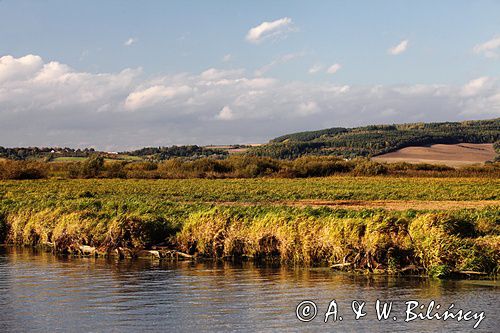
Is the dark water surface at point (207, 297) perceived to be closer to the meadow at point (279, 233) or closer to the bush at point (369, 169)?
the meadow at point (279, 233)

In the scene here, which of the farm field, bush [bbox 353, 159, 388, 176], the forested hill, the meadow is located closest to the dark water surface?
the meadow

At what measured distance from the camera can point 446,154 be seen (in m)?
136

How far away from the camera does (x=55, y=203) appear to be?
3216cm

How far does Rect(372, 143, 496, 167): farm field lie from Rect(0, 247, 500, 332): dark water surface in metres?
103

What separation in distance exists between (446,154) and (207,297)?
410 ft

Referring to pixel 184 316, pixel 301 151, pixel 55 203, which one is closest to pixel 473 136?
pixel 301 151

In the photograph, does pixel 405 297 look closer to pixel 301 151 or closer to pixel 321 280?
pixel 321 280

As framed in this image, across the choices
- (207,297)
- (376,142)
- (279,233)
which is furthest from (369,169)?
(207,297)

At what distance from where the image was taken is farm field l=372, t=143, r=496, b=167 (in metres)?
126

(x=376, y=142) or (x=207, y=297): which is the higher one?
(x=376, y=142)

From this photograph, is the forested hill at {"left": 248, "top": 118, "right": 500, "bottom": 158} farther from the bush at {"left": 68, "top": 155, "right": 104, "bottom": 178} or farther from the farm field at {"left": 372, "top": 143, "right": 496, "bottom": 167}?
the bush at {"left": 68, "top": 155, "right": 104, "bottom": 178}

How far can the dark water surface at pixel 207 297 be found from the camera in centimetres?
1464

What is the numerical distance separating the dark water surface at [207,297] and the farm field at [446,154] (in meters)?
103

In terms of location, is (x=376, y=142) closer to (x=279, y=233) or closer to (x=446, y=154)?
(x=446, y=154)
